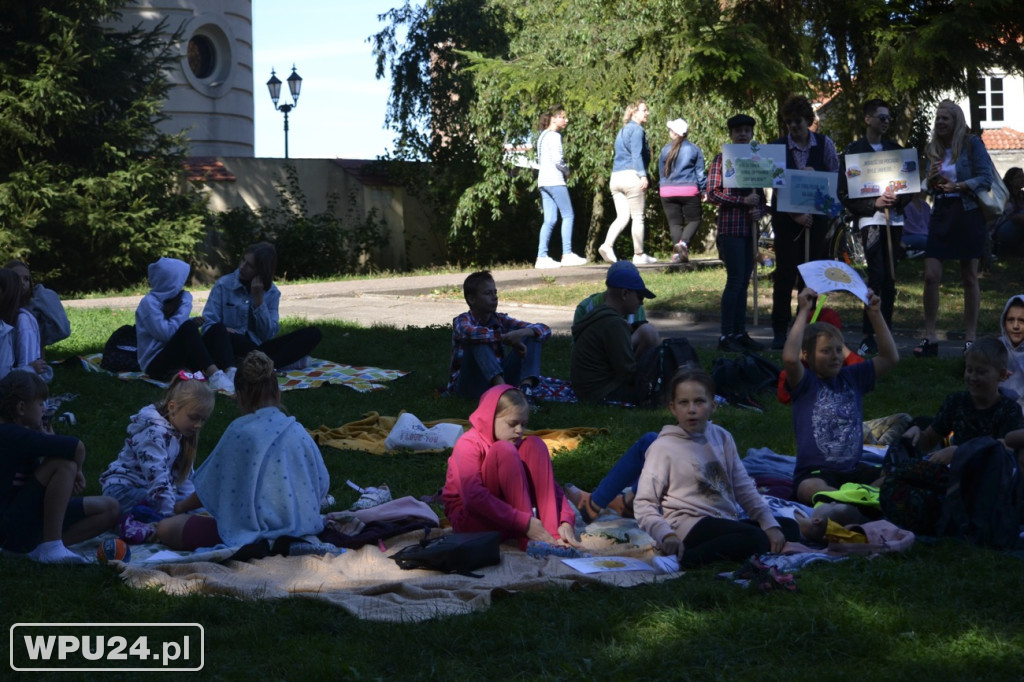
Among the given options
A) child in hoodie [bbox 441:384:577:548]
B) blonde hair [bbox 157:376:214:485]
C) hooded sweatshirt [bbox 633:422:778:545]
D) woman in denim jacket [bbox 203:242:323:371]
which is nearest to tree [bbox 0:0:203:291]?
woman in denim jacket [bbox 203:242:323:371]

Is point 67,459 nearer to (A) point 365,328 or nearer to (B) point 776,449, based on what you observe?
(B) point 776,449

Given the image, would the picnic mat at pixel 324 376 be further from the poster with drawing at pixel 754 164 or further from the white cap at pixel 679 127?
the white cap at pixel 679 127

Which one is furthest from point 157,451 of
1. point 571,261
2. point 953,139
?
point 571,261

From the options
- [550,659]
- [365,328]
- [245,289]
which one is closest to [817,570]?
[550,659]

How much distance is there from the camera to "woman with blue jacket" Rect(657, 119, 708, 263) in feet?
65.4

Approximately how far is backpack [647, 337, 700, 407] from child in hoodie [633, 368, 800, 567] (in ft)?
11.0

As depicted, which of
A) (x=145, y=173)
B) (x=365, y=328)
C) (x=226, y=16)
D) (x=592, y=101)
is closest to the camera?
(x=365, y=328)

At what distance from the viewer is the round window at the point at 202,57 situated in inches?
1342

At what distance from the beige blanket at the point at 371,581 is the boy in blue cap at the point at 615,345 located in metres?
3.83

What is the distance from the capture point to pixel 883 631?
5.02 metres

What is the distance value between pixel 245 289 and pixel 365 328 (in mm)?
3344

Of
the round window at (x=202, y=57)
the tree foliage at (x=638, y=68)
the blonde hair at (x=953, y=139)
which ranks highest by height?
the round window at (x=202, y=57)

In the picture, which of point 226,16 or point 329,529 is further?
point 226,16

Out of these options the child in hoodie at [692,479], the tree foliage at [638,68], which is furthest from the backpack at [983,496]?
the tree foliage at [638,68]
